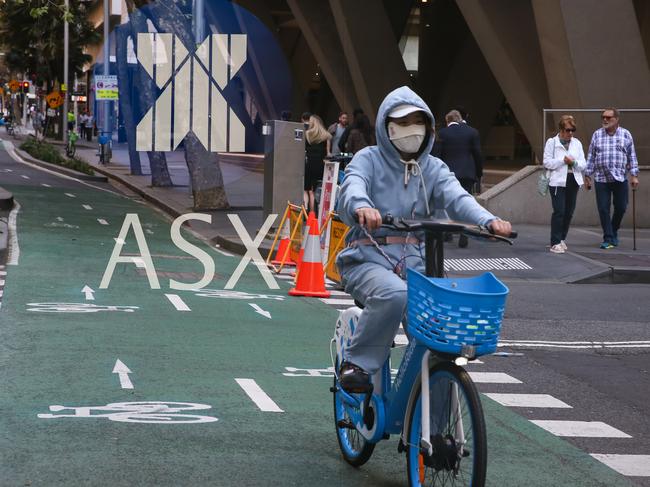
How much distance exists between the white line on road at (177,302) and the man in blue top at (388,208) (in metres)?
6.24

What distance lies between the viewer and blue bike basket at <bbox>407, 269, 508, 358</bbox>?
4871 mm

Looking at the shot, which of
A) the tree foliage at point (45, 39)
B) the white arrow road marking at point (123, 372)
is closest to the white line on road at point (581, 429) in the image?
the white arrow road marking at point (123, 372)

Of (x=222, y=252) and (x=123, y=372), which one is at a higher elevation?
(x=123, y=372)

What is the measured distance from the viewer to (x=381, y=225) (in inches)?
213

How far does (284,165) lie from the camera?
2028 cm

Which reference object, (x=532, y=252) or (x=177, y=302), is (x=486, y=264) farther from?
(x=177, y=302)

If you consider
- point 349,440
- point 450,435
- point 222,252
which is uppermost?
point 450,435

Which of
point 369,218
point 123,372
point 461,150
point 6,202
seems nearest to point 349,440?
point 369,218

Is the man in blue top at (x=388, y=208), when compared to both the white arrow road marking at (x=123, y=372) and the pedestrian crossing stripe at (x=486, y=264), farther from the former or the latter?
the pedestrian crossing stripe at (x=486, y=264)

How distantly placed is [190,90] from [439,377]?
26.1 meters

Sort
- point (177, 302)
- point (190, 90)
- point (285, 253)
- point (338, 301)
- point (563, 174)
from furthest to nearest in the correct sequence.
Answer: point (190, 90), point (563, 174), point (285, 253), point (338, 301), point (177, 302)

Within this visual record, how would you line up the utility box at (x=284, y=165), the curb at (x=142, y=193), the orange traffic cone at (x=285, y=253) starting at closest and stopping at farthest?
the orange traffic cone at (x=285, y=253) → the utility box at (x=284, y=165) → the curb at (x=142, y=193)

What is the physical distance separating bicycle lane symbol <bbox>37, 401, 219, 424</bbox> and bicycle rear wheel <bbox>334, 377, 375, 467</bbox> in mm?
941

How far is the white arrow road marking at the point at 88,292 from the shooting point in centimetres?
1258
